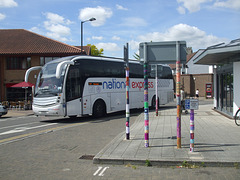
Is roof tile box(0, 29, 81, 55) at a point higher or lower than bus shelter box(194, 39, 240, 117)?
higher

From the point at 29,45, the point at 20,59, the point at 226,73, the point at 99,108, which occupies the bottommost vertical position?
the point at 99,108

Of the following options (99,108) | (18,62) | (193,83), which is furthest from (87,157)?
(193,83)

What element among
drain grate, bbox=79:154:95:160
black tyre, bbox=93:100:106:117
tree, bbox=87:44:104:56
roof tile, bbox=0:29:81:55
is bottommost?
drain grate, bbox=79:154:95:160

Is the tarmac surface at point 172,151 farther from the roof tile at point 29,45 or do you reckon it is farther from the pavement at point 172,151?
the roof tile at point 29,45

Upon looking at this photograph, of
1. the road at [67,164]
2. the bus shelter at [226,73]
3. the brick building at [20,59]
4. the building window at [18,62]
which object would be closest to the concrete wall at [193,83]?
the brick building at [20,59]

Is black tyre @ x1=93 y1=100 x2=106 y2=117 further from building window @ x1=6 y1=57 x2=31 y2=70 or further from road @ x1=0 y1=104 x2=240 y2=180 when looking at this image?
building window @ x1=6 y1=57 x2=31 y2=70

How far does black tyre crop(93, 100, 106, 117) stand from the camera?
592 inches

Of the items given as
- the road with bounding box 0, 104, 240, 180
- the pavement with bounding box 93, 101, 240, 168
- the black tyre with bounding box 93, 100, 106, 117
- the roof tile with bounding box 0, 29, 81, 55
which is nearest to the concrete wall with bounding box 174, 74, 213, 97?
the roof tile with bounding box 0, 29, 81, 55

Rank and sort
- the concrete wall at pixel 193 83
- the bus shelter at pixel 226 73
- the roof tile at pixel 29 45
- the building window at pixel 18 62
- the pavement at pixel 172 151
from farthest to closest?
1. the concrete wall at pixel 193 83
2. the building window at pixel 18 62
3. the roof tile at pixel 29 45
4. the bus shelter at pixel 226 73
5. the pavement at pixel 172 151

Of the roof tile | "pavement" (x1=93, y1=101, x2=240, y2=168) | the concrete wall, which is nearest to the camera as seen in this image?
"pavement" (x1=93, y1=101, x2=240, y2=168)

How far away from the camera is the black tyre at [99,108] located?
15.0m

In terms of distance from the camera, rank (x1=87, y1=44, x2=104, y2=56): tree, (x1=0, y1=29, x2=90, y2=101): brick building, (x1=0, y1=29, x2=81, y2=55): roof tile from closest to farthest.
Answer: (x1=0, y1=29, x2=90, y2=101): brick building
(x1=0, y1=29, x2=81, y2=55): roof tile
(x1=87, y1=44, x2=104, y2=56): tree

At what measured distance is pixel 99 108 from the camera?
15.4 meters

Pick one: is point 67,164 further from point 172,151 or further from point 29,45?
point 29,45
